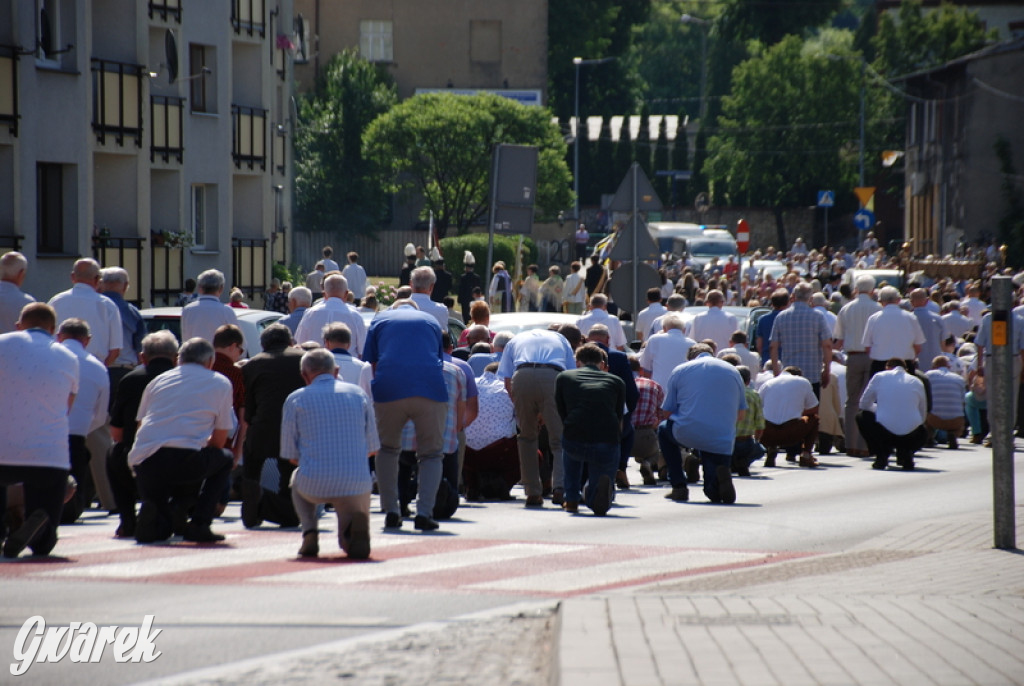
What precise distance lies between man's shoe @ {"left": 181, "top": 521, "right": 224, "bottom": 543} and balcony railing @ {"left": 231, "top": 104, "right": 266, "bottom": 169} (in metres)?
28.8

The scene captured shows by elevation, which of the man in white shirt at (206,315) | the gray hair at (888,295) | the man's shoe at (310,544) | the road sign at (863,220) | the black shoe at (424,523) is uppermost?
the road sign at (863,220)

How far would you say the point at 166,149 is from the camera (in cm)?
3450

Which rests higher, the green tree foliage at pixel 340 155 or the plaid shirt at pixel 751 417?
→ the green tree foliage at pixel 340 155

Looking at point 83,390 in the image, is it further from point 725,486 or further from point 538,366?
point 725,486

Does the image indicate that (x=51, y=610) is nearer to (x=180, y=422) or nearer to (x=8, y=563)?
(x=8, y=563)

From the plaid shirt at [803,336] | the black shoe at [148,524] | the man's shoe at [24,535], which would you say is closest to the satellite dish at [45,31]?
the plaid shirt at [803,336]

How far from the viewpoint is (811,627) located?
7.55 m

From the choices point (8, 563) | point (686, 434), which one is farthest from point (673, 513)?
point (8, 563)

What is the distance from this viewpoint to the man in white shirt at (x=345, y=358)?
12109 mm

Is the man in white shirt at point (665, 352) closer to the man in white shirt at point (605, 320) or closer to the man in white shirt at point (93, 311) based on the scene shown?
the man in white shirt at point (605, 320)

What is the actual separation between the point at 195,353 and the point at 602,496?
4.06 m

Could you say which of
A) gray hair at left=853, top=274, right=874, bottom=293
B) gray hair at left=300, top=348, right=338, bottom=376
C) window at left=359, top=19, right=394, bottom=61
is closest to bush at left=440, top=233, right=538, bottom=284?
window at left=359, top=19, right=394, bottom=61

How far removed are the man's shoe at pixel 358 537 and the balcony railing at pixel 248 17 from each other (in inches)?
1200

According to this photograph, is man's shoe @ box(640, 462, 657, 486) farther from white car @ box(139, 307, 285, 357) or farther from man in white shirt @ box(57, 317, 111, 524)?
man in white shirt @ box(57, 317, 111, 524)
